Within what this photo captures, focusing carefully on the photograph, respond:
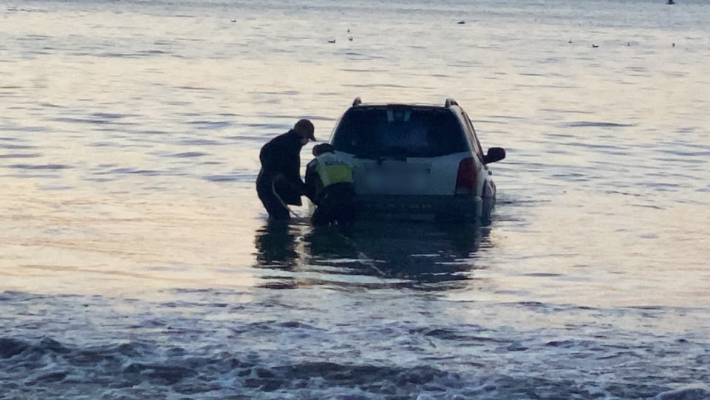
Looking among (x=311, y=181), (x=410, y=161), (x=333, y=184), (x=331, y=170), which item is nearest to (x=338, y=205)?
(x=333, y=184)

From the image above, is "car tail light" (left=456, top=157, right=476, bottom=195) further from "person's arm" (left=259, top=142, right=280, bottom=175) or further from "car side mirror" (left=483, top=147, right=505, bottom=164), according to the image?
"person's arm" (left=259, top=142, right=280, bottom=175)

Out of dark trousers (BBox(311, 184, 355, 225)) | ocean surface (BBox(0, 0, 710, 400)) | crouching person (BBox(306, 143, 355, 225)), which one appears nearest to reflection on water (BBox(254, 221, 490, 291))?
ocean surface (BBox(0, 0, 710, 400))

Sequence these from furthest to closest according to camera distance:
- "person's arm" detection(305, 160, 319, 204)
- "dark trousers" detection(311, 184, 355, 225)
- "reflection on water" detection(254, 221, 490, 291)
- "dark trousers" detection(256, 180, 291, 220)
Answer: "dark trousers" detection(256, 180, 291, 220)
"person's arm" detection(305, 160, 319, 204)
"dark trousers" detection(311, 184, 355, 225)
"reflection on water" detection(254, 221, 490, 291)

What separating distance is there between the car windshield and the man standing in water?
77 centimetres

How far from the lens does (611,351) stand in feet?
31.0

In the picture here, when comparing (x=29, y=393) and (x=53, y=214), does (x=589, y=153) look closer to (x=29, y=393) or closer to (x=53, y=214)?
(x=53, y=214)

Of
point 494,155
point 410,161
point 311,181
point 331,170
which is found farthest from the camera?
point 494,155

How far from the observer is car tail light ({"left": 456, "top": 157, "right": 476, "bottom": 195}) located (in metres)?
Result: 14.2

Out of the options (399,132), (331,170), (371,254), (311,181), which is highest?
(399,132)

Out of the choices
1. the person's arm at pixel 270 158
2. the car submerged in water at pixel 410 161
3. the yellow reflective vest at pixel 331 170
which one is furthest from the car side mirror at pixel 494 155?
the person's arm at pixel 270 158

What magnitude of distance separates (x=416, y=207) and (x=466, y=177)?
582 millimetres

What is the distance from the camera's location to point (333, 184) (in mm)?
14031

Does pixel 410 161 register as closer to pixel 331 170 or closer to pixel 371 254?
pixel 331 170

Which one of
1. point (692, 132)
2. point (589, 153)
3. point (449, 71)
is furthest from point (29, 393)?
point (449, 71)
